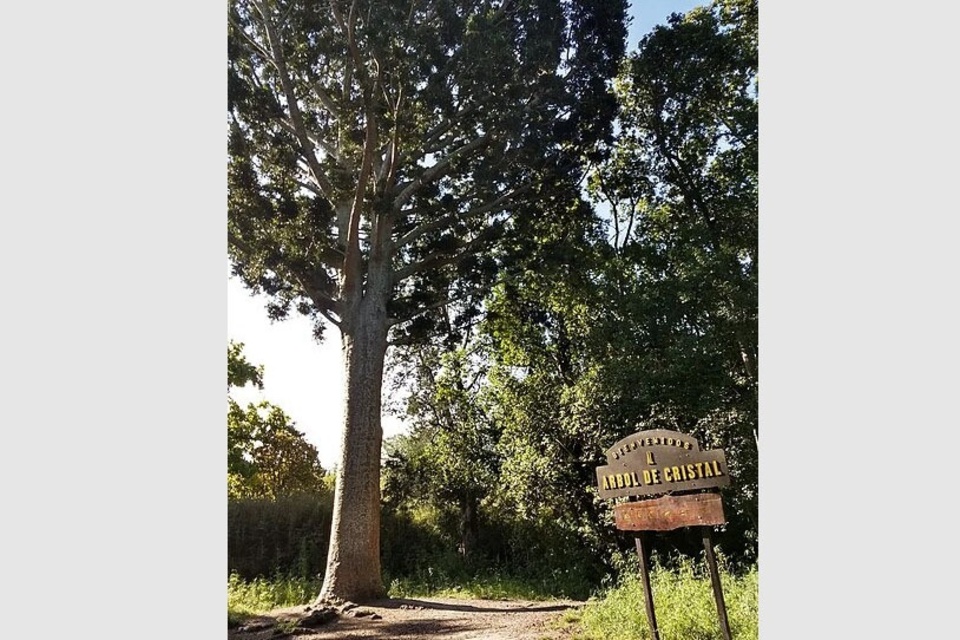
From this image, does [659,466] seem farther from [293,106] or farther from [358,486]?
[293,106]

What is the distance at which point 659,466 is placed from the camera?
291cm

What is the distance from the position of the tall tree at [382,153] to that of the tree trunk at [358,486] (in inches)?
0.4

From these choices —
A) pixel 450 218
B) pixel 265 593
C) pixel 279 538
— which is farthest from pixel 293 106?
pixel 265 593

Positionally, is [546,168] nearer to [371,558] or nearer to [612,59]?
[612,59]

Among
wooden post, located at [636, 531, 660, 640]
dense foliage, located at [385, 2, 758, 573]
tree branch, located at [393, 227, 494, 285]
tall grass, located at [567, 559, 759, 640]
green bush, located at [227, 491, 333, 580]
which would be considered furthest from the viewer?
tree branch, located at [393, 227, 494, 285]

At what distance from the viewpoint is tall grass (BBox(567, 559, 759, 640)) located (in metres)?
2.93

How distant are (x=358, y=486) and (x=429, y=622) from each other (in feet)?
3.80

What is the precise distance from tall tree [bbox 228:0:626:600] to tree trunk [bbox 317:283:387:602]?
10mm

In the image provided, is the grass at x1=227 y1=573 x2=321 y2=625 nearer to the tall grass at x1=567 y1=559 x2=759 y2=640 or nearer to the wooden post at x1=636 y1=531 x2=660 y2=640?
the tall grass at x1=567 y1=559 x2=759 y2=640

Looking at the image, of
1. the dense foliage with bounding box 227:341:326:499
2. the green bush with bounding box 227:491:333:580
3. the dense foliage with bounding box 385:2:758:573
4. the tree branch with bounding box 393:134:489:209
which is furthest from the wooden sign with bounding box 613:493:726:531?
the tree branch with bounding box 393:134:489:209

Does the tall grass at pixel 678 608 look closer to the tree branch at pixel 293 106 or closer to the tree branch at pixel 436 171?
the tree branch at pixel 436 171

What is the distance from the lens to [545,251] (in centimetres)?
478

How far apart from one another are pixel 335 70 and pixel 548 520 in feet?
11.4

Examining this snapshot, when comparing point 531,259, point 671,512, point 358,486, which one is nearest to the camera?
point 671,512
